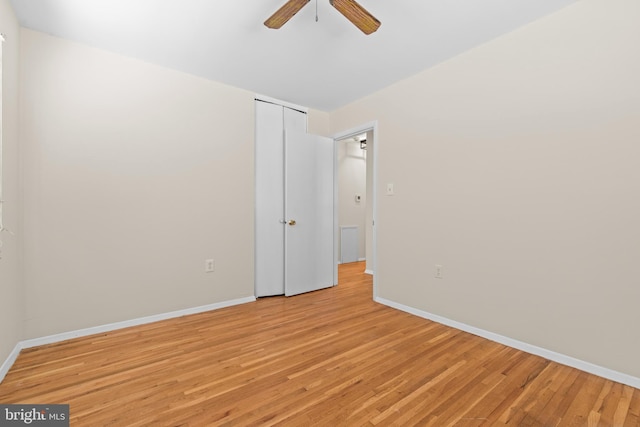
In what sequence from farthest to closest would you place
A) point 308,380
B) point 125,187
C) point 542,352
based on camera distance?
1. point 125,187
2. point 542,352
3. point 308,380

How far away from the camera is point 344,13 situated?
1799 millimetres

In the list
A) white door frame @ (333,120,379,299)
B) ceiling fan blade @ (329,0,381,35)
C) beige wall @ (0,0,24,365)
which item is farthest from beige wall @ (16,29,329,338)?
ceiling fan blade @ (329,0,381,35)

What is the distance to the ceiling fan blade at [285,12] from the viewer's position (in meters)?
1.72

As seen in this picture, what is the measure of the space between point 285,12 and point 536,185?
2.18 metres

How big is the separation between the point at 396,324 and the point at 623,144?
6.89ft

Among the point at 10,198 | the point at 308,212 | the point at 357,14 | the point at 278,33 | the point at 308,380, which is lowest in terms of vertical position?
the point at 308,380

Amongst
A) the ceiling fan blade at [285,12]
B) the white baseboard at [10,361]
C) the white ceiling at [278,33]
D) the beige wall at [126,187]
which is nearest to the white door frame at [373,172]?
the white ceiling at [278,33]

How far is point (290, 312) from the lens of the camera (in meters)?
2.97

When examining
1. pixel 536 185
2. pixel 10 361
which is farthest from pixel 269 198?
pixel 536 185

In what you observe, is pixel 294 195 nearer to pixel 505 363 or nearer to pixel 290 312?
pixel 290 312

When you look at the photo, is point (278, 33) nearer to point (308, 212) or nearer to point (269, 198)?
point (269, 198)

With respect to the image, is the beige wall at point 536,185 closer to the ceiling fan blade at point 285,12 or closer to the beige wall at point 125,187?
the ceiling fan blade at point 285,12

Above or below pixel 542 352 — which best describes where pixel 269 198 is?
above

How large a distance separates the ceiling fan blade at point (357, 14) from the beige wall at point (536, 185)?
→ 1161 mm
